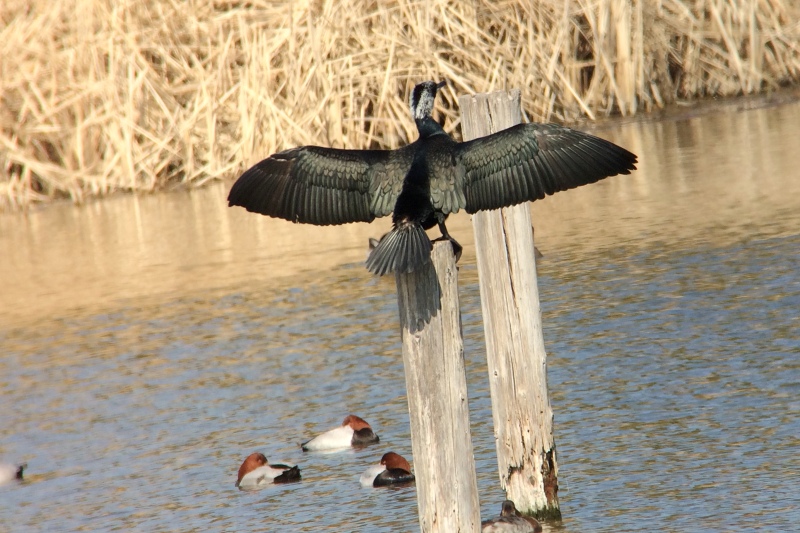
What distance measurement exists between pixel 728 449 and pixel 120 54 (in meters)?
11.8

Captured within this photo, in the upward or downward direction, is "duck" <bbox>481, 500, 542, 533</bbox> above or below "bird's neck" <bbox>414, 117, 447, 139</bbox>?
below

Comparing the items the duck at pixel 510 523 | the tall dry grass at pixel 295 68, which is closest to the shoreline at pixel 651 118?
the tall dry grass at pixel 295 68

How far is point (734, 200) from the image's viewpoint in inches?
457

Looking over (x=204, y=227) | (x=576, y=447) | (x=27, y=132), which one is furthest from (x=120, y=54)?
(x=576, y=447)

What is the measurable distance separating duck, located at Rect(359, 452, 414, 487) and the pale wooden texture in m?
1.57

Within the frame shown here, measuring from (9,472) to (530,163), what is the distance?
372cm

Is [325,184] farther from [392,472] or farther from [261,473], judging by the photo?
[261,473]

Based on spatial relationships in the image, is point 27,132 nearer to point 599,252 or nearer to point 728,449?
point 599,252

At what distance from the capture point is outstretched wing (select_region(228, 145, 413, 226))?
4418 millimetres

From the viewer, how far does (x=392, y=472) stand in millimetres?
5949

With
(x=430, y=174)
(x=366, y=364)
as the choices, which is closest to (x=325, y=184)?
(x=430, y=174)

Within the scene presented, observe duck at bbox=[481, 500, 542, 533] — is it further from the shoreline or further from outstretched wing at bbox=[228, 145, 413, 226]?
the shoreline

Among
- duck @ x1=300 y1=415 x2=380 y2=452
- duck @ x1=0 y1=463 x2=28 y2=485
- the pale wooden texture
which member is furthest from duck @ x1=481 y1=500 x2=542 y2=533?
duck @ x1=0 y1=463 x2=28 y2=485

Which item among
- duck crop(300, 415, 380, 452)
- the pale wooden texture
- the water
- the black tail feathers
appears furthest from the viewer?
duck crop(300, 415, 380, 452)
